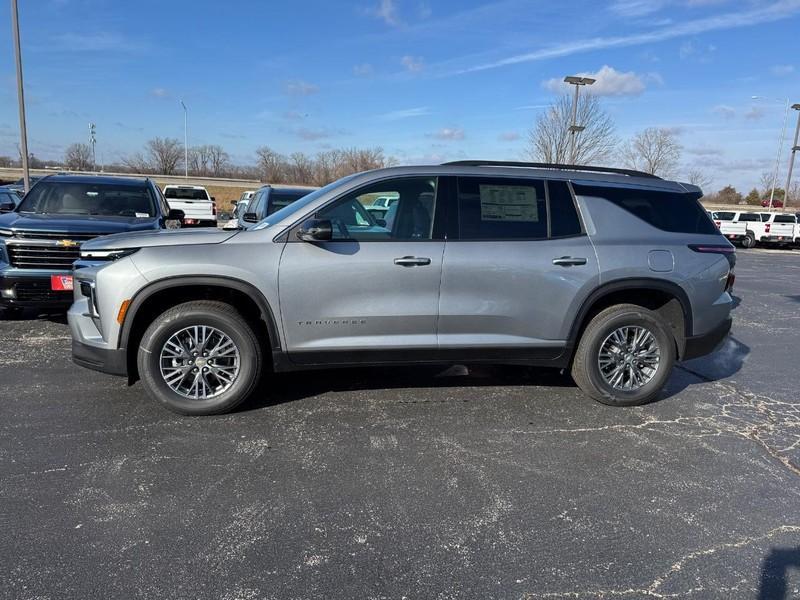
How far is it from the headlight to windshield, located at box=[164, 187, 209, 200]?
62.5ft

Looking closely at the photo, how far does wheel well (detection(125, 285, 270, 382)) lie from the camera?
424 cm

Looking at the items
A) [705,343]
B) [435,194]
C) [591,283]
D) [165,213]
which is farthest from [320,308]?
[165,213]

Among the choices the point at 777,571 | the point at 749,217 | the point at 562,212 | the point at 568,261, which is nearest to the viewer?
the point at 777,571

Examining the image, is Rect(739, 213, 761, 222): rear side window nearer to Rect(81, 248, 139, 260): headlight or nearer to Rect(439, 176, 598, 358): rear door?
Rect(439, 176, 598, 358): rear door

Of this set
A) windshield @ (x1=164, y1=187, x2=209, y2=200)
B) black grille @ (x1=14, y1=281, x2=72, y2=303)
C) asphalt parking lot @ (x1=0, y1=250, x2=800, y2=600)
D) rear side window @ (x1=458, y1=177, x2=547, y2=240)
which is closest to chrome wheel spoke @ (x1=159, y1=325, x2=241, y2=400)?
asphalt parking lot @ (x1=0, y1=250, x2=800, y2=600)

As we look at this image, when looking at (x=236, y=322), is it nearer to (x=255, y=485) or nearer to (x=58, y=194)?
(x=255, y=485)

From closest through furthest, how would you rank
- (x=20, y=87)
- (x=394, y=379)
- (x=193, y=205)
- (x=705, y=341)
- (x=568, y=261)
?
(x=568, y=261)
(x=705, y=341)
(x=394, y=379)
(x=20, y=87)
(x=193, y=205)

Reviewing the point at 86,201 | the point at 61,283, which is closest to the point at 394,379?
the point at 61,283

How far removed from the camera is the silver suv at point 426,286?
4180mm

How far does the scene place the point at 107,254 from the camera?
4.39 metres

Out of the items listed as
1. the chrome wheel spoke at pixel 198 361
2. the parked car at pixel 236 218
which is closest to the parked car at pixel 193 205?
the parked car at pixel 236 218

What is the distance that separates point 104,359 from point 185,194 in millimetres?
20126

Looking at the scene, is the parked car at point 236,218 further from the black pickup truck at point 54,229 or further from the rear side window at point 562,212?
the rear side window at point 562,212

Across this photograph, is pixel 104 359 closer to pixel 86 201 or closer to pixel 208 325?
pixel 208 325
